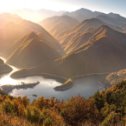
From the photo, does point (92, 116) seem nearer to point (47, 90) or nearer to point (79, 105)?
point (79, 105)

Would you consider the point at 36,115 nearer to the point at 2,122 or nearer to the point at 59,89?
the point at 2,122

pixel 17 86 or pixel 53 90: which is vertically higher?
pixel 53 90

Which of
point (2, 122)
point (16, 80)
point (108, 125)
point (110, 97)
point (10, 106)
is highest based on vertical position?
point (2, 122)

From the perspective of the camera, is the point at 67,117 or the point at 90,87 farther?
the point at 90,87

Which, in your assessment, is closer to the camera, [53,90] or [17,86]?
[53,90]

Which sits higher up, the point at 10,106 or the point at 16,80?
the point at 10,106

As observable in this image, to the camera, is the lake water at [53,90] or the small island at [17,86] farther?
the small island at [17,86]

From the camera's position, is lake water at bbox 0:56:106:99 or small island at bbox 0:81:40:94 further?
small island at bbox 0:81:40:94

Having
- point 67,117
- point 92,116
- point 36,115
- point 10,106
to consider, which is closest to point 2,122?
point 36,115

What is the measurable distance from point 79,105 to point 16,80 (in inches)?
6950

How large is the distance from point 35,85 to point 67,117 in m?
161

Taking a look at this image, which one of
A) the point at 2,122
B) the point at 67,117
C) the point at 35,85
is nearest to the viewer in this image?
the point at 2,122

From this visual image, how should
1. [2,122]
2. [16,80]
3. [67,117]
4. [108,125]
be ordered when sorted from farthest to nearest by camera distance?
[16,80] < [67,117] < [108,125] < [2,122]

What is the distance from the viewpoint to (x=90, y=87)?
183m
